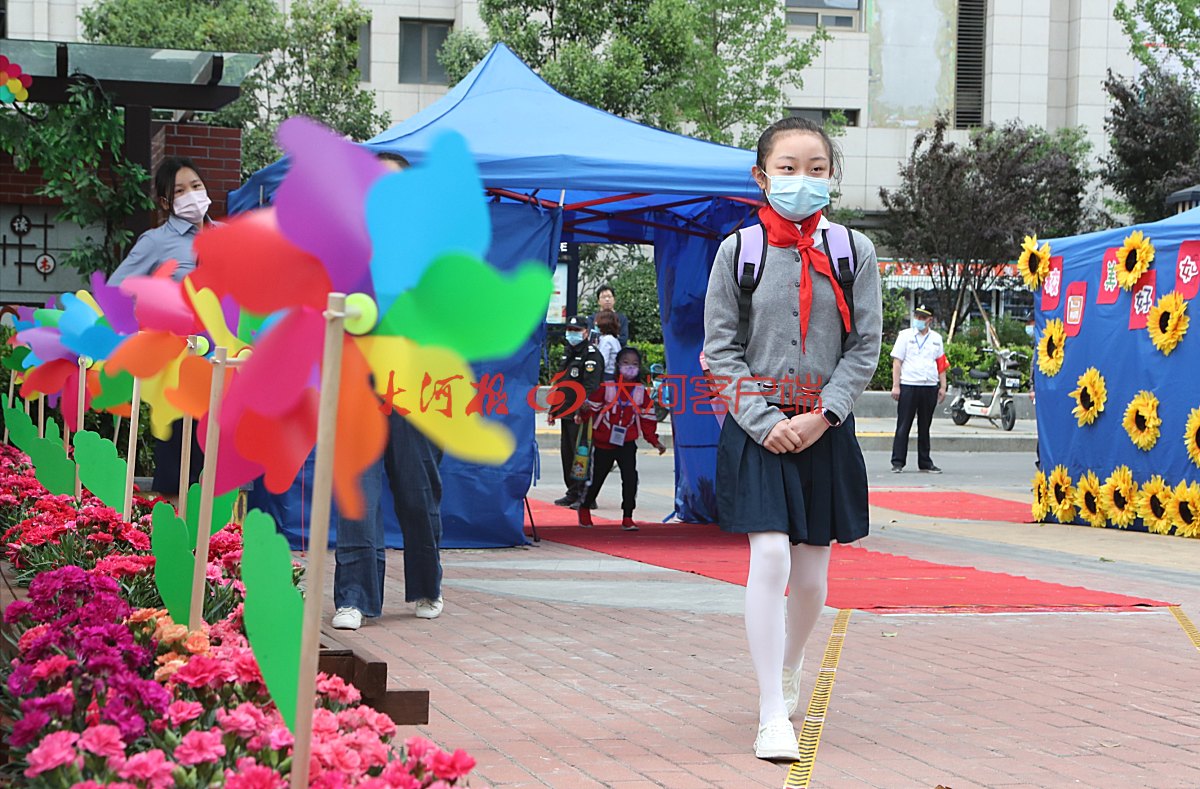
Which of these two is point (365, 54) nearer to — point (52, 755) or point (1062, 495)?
point (1062, 495)

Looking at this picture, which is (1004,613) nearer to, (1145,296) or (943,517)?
(1145,296)

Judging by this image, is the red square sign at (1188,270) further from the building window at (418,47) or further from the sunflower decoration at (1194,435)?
the building window at (418,47)

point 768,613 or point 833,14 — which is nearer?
point 768,613

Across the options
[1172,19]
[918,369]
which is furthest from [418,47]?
[918,369]

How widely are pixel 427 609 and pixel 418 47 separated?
34.1 meters

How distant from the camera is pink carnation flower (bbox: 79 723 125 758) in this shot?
2.71 m

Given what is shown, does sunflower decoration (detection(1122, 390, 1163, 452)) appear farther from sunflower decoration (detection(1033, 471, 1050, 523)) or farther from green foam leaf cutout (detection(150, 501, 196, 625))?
green foam leaf cutout (detection(150, 501, 196, 625))

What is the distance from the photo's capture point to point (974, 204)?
32969 mm

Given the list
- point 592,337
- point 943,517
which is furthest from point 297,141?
point 943,517

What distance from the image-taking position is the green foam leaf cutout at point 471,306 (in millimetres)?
2527

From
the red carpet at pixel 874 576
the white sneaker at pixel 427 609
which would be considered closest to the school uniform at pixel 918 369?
the red carpet at pixel 874 576

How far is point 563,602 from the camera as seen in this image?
763cm

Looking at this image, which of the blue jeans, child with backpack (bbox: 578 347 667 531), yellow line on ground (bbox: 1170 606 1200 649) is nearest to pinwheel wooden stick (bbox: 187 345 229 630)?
the blue jeans

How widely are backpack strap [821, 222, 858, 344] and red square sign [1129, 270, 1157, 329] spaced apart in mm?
6978
